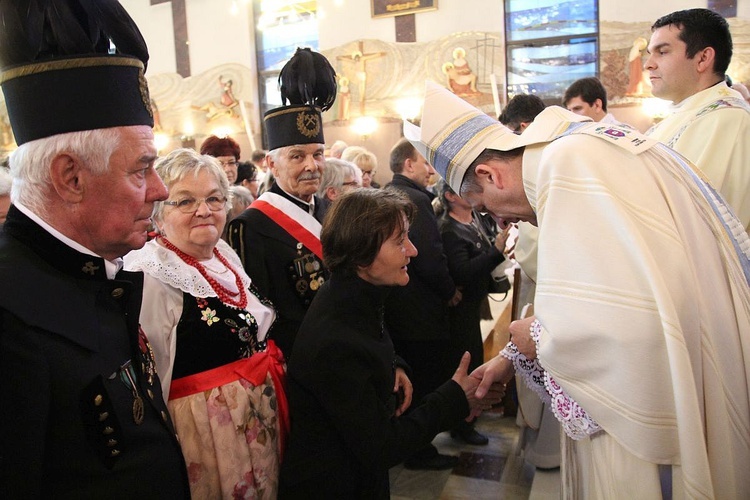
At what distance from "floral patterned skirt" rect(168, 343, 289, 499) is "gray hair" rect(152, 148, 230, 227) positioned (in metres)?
0.64

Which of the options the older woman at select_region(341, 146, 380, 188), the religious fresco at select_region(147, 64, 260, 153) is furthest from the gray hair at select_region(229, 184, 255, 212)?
the religious fresco at select_region(147, 64, 260, 153)

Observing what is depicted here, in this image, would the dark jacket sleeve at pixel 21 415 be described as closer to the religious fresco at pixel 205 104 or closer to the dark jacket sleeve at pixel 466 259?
the dark jacket sleeve at pixel 466 259

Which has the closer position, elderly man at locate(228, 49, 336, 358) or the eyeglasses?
the eyeglasses

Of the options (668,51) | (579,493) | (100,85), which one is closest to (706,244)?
(579,493)

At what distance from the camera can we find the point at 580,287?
1.32m

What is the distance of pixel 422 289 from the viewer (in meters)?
3.55

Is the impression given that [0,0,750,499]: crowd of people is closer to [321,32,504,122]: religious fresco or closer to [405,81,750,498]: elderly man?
[405,81,750,498]: elderly man

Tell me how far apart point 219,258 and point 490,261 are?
1915mm

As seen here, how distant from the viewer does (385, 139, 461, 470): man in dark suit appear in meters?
3.50

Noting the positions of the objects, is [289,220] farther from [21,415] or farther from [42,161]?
[21,415]

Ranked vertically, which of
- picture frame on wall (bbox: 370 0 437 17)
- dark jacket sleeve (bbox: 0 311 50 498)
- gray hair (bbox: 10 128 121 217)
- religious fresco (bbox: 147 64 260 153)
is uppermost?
picture frame on wall (bbox: 370 0 437 17)

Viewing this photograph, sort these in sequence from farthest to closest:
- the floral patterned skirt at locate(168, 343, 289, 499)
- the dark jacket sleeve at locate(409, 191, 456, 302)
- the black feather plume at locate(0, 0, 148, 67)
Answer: the dark jacket sleeve at locate(409, 191, 456, 302) < the floral patterned skirt at locate(168, 343, 289, 499) < the black feather plume at locate(0, 0, 148, 67)

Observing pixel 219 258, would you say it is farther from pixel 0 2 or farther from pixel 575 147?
pixel 575 147

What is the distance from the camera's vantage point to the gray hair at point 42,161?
1203 mm
